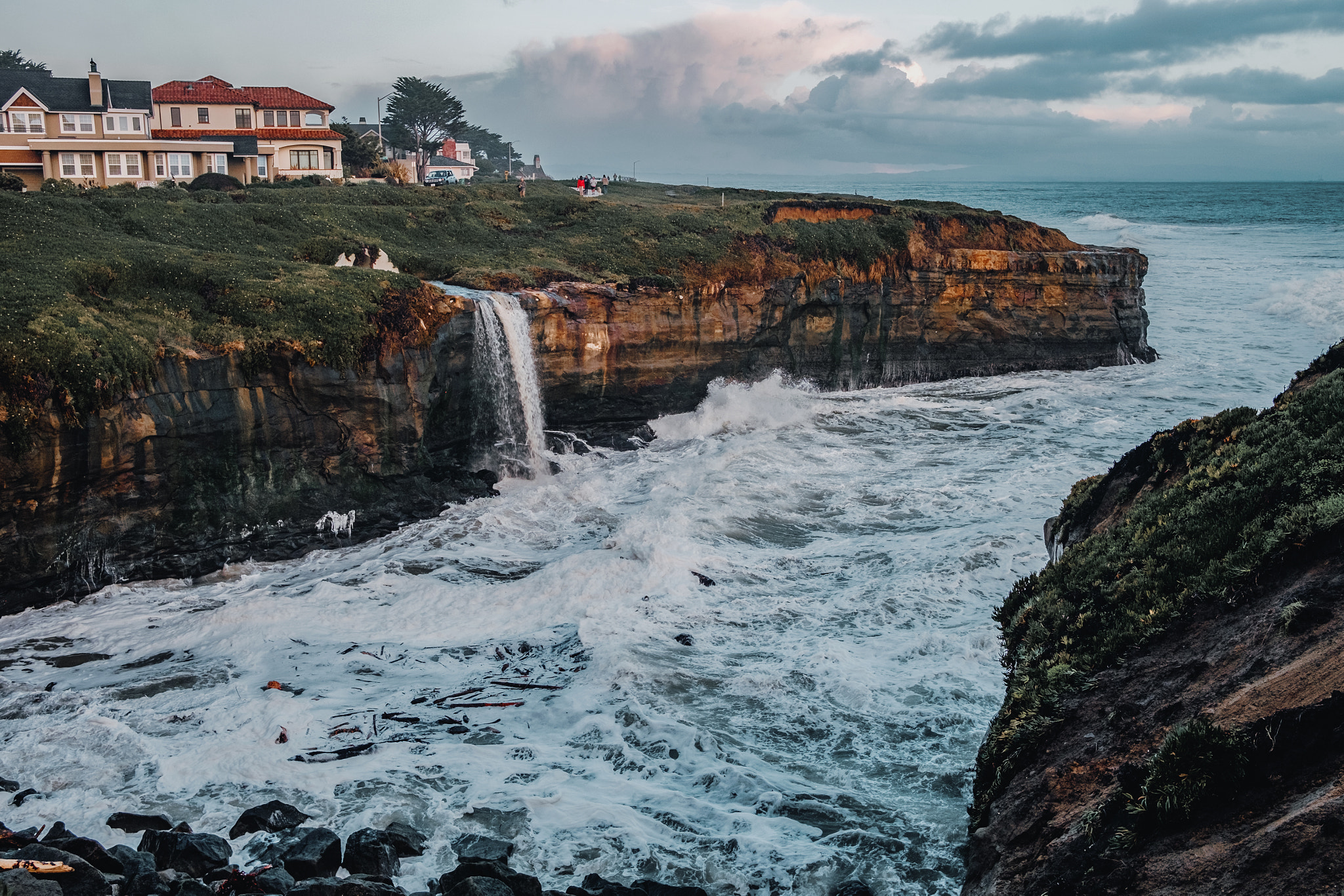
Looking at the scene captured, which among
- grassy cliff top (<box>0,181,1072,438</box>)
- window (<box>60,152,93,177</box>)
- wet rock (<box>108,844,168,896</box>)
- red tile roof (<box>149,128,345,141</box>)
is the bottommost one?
wet rock (<box>108,844,168,896</box>)

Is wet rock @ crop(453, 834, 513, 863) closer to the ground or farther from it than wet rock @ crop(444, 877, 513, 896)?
closer to the ground

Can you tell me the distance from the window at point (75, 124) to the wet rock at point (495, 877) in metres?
46.3

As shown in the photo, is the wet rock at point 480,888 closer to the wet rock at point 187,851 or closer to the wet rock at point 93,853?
the wet rock at point 187,851

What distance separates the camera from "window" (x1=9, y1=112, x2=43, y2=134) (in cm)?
4212

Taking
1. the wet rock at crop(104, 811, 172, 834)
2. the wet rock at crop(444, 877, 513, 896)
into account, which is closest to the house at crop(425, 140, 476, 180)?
the wet rock at crop(104, 811, 172, 834)

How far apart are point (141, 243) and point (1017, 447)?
2368 centimetres

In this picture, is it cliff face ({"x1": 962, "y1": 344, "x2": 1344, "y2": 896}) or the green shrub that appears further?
the green shrub

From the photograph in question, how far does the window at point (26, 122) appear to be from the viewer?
42.1 meters

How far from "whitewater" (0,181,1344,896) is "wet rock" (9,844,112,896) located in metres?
1.39

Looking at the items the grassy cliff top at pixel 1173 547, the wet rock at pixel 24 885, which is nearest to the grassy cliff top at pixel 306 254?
the wet rock at pixel 24 885

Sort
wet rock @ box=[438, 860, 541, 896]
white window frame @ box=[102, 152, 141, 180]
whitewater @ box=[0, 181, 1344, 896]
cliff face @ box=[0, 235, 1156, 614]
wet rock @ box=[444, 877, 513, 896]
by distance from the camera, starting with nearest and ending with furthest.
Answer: wet rock @ box=[444, 877, 513, 896] < wet rock @ box=[438, 860, 541, 896] < whitewater @ box=[0, 181, 1344, 896] < cliff face @ box=[0, 235, 1156, 614] < white window frame @ box=[102, 152, 141, 180]

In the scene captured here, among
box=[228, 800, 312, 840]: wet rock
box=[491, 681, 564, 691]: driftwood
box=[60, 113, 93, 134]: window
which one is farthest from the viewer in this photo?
box=[60, 113, 93, 134]: window

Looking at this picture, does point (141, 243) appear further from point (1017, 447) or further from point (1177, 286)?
point (1177, 286)

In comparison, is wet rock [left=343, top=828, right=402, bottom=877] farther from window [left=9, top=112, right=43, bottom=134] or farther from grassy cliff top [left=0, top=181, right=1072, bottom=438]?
window [left=9, top=112, right=43, bottom=134]
